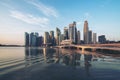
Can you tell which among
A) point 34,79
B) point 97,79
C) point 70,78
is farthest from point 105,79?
point 34,79

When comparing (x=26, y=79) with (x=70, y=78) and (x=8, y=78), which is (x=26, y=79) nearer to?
(x=8, y=78)

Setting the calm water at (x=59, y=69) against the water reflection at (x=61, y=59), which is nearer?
the calm water at (x=59, y=69)

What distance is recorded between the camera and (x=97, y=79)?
23.8m

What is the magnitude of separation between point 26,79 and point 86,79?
899cm

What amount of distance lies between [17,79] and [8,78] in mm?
1465

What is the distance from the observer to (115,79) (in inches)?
952

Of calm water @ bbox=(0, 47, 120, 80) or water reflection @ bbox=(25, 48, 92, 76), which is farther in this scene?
water reflection @ bbox=(25, 48, 92, 76)

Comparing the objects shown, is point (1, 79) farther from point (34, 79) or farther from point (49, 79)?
point (49, 79)

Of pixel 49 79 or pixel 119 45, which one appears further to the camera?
pixel 119 45

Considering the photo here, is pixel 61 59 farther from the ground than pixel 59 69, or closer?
closer

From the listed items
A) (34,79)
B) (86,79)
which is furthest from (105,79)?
(34,79)

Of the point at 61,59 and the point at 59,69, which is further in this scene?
the point at 61,59

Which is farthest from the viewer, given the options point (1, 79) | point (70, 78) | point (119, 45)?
point (119, 45)

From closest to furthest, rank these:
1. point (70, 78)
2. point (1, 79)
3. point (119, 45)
A: 1. point (1, 79)
2. point (70, 78)
3. point (119, 45)
